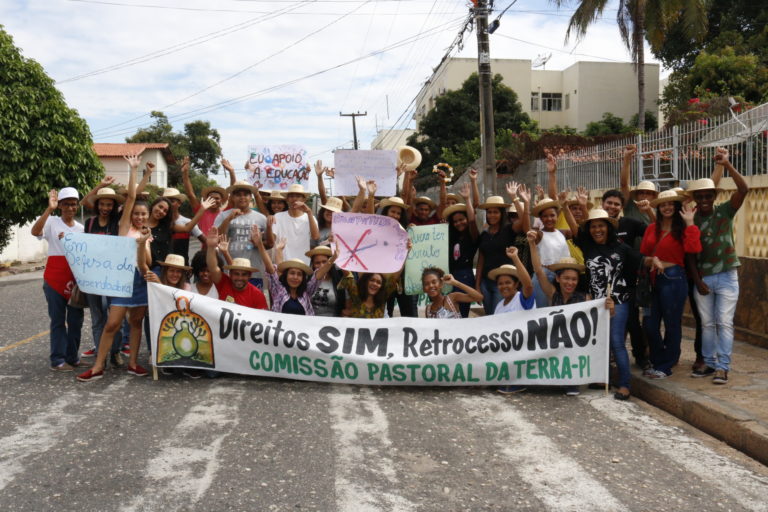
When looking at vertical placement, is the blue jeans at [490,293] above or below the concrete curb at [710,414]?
above

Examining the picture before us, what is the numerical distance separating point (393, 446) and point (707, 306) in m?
3.57

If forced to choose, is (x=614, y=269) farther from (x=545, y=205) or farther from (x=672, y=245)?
(x=545, y=205)

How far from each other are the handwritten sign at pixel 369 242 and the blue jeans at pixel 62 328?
276 cm

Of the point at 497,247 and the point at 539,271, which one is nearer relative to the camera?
the point at 539,271

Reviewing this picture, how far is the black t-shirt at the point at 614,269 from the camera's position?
678 centimetres

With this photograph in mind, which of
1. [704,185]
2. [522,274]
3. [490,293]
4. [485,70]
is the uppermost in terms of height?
[485,70]

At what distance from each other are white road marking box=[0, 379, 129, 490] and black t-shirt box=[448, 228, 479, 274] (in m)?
3.63

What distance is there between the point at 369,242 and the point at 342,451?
9.91ft

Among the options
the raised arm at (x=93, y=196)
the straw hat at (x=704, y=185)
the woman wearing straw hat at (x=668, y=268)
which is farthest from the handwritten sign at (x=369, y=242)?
the straw hat at (x=704, y=185)

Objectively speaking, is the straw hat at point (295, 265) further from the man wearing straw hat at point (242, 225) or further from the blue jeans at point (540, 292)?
the blue jeans at point (540, 292)

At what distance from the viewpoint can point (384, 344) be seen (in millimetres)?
6945

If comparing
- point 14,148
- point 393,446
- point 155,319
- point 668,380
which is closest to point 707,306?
point 668,380

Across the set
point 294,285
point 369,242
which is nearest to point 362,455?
point 294,285

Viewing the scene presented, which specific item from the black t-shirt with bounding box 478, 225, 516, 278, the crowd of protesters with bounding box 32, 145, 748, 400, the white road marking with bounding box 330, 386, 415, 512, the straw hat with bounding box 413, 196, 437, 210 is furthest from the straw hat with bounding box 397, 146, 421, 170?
the white road marking with bounding box 330, 386, 415, 512
